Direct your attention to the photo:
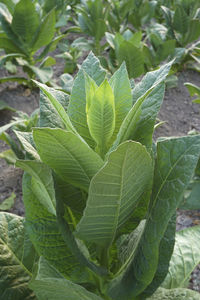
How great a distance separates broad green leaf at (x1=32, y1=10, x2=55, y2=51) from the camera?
3318 mm

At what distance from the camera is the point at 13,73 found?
13.4ft

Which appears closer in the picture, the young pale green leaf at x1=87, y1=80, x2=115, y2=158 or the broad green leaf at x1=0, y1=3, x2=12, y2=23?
the young pale green leaf at x1=87, y1=80, x2=115, y2=158

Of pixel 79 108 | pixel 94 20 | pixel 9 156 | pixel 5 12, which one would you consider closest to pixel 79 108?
pixel 79 108

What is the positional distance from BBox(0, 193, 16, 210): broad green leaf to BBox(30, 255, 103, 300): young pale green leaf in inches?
60.1

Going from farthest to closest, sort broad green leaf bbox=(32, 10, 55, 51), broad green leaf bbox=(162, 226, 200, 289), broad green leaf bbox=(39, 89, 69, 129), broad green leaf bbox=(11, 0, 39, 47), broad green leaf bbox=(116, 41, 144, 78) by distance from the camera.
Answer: broad green leaf bbox=(32, 10, 55, 51) < broad green leaf bbox=(11, 0, 39, 47) < broad green leaf bbox=(116, 41, 144, 78) < broad green leaf bbox=(162, 226, 200, 289) < broad green leaf bbox=(39, 89, 69, 129)

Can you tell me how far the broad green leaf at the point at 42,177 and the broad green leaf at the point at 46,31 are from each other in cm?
280

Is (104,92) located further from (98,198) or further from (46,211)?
(46,211)

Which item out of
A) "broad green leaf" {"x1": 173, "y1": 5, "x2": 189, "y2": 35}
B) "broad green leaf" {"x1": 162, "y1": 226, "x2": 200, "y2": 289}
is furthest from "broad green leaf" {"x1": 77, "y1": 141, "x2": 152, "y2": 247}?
"broad green leaf" {"x1": 173, "y1": 5, "x2": 189, "y2": 35}

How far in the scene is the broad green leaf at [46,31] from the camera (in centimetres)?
332

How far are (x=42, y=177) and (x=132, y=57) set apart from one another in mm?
2487

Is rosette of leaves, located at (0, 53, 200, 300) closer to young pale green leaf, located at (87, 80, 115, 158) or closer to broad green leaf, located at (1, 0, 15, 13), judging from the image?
young pale green leaf, located at (87, 80, 115, 158)

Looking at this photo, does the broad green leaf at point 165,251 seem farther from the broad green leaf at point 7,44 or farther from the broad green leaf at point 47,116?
the broad green leaf at point 7,44

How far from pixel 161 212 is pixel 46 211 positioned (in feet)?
0.91

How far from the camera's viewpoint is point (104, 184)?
2.26 feet
